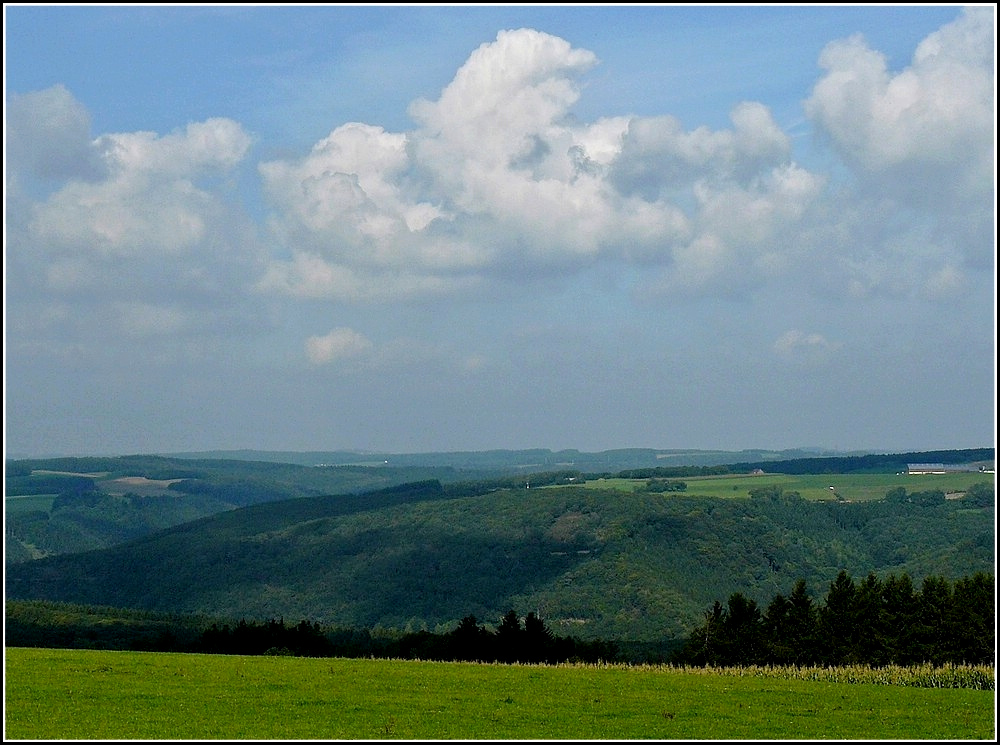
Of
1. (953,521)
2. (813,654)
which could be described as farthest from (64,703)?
(953,521)

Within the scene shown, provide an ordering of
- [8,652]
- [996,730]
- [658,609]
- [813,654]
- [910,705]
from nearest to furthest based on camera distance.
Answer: [996,730], [910,705], [8,652], [813,654], [658,609]

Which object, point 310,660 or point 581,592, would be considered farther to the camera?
point 581,592

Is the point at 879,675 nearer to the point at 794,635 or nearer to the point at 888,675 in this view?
the point at 888,675

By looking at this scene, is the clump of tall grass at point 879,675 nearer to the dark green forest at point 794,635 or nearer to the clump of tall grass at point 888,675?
the clump of tall grass at point 888,675

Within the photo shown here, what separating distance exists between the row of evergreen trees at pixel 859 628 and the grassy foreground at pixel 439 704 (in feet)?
119

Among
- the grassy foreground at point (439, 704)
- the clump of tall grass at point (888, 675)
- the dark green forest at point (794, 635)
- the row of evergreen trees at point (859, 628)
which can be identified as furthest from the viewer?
the row of evergreen trees at point (859, 628)

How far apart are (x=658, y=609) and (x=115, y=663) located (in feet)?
495

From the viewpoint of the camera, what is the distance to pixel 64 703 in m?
29.7

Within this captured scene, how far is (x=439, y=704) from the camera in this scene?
1225 inches

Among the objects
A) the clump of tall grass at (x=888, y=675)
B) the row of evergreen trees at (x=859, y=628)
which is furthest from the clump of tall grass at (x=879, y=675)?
the row of evergreen trees at (x=859, y=628)

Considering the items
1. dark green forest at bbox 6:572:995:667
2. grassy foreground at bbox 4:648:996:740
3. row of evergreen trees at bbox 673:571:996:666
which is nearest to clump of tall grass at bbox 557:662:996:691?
grassy foreground at bbox 4:648:996:740

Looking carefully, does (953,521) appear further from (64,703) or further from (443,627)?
(64,703)

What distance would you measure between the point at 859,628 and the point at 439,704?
53.8 metres

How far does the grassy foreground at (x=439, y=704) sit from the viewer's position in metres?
27.1
